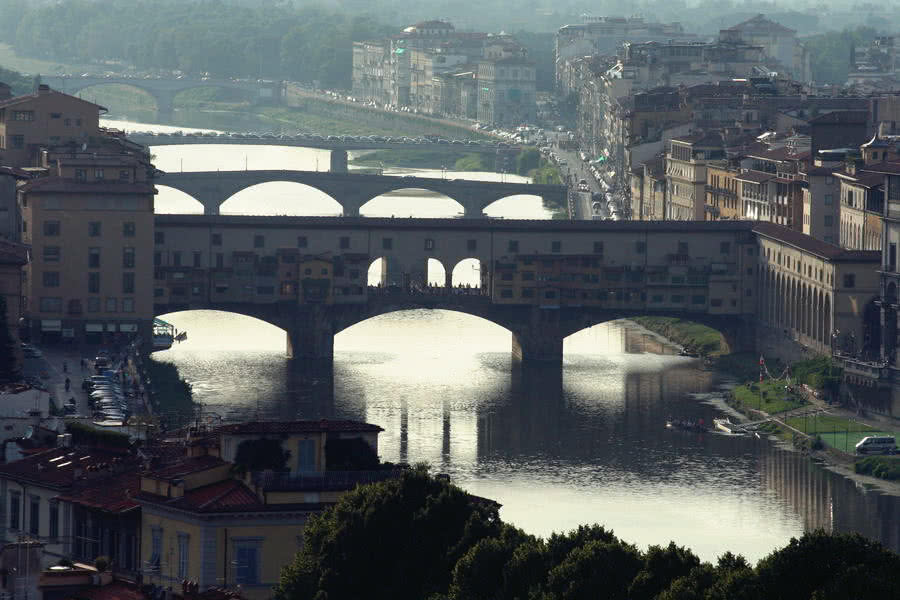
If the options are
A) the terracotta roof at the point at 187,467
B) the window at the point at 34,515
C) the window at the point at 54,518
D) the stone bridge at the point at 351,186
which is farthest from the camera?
the stone bridge at the point at 351,186

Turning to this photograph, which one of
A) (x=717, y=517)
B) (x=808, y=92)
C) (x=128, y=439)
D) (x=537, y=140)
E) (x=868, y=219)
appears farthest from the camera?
(x=537, y=140)

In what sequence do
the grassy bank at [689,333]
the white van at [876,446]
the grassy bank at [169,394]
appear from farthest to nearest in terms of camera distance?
the grassy bank at [689,333], the grassy bank at [169,394], the white van at [876,446]

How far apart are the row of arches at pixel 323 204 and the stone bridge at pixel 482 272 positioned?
90.6ft

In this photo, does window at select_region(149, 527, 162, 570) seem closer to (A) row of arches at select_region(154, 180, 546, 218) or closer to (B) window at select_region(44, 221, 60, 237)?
(B) window at select_region(44, 221, 60, 237)

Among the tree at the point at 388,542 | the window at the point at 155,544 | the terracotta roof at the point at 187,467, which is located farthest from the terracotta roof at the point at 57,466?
the tree at the point at 388,542

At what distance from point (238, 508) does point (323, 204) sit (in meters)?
79.5

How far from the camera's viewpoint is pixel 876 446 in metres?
59.3

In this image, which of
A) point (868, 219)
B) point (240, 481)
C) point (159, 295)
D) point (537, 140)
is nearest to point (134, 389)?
point (159, 295)

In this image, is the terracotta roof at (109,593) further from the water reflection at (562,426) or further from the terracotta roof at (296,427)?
the water reflection at (562,426)

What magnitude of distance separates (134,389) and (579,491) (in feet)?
42.8

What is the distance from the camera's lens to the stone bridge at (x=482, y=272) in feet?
252

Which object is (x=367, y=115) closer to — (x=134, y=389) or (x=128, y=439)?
(x=134, y=389)

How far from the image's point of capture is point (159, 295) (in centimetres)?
7600

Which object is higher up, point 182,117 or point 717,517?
point 182,117
